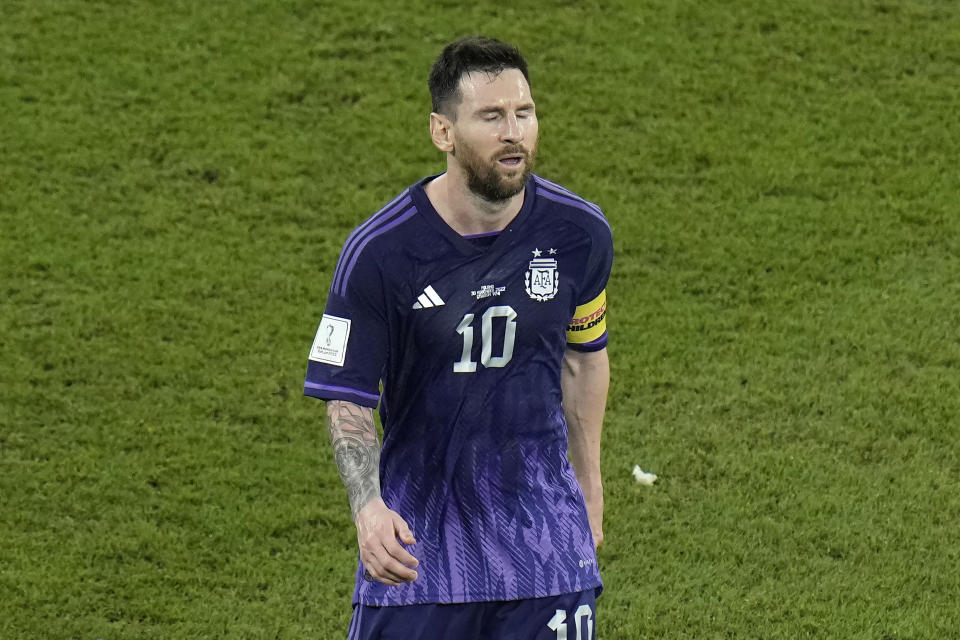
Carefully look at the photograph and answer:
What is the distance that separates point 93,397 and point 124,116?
305 centimetres

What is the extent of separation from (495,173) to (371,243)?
436 millimetres

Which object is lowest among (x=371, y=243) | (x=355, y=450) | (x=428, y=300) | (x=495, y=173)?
(x=355, y=450)

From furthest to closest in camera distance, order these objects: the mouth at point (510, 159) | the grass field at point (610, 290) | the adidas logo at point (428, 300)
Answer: the grass field at point (610, 290) → the adidas logo at point (428, 300) → the mouth at point (510, 159)

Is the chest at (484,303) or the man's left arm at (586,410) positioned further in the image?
the man's left arm at (586,410)

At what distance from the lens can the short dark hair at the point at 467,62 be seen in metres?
4.55

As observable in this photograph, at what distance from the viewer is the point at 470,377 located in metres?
4.69

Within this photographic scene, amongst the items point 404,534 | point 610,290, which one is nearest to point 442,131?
point 404,534

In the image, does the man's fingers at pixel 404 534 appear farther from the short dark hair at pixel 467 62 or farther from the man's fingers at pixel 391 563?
the short dark hair at pixel 467 62

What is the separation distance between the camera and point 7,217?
9.57 m

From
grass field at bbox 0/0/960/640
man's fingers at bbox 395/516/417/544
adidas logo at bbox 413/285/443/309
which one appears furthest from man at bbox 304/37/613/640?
grass field at bbox 0/0/960/640

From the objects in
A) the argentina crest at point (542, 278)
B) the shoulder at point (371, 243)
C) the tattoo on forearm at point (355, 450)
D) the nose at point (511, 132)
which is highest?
the nose at point (511, 132)

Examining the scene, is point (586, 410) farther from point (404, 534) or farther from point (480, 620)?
point (404, 534)

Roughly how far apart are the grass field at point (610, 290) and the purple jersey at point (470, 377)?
77.4 inches

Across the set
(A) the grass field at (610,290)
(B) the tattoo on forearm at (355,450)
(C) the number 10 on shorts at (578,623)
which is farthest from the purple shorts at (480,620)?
(A) the grass field at (610,290)
